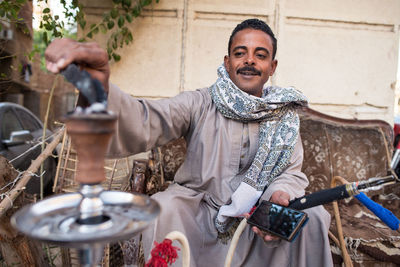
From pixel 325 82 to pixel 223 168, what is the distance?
7.60 ft

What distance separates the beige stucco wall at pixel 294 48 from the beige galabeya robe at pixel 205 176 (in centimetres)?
Answer: 140

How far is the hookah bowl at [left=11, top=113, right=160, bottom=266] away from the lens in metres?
0.68

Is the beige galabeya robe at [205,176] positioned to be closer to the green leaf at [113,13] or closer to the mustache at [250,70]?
the mustache at [250,70]

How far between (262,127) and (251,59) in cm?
50

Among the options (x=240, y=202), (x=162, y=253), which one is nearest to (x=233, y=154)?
(x=240, y=202)

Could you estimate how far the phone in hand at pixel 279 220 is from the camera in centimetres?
135

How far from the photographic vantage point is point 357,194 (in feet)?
4.45

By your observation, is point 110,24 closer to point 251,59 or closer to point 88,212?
point 251,59

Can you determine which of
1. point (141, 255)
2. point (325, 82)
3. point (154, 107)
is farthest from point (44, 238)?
point (325, 82)

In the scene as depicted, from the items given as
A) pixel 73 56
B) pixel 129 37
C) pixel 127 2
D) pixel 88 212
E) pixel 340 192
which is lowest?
pixel 340 192

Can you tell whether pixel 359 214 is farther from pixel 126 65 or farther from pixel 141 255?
pixel 126 65

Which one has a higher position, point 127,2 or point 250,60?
point 127,2

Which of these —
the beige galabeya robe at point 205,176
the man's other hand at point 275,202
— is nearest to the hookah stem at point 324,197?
the man's other hand at point 275,202

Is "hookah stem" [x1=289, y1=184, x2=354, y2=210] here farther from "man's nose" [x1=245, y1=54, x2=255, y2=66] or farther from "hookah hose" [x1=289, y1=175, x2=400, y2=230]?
"man's nose" [x1=245, y1=54, x2=255, y2=66]
